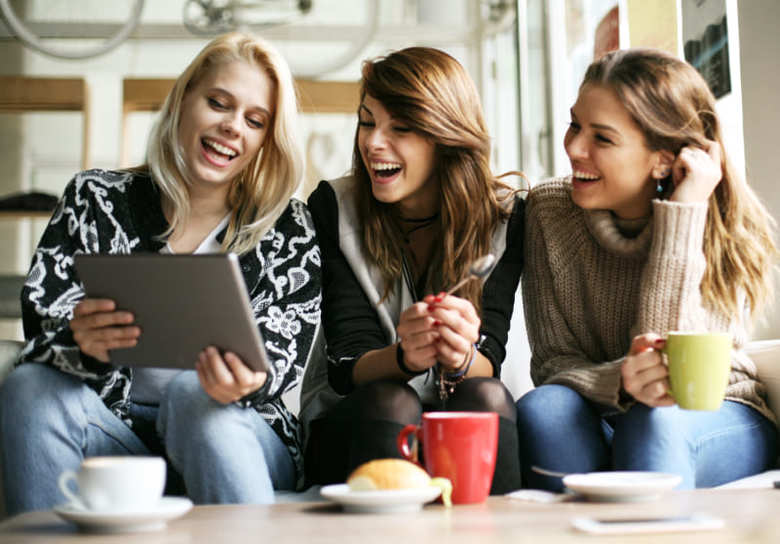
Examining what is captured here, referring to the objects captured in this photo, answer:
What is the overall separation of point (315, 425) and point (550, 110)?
243 centimetres

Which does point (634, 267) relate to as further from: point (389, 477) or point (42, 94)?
point (42, 94)

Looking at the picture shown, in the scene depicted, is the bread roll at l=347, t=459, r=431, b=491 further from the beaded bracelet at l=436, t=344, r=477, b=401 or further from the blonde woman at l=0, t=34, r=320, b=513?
the beaded bracelet at l=436, t=344, r=477, b=401

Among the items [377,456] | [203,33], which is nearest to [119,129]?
[203,33]

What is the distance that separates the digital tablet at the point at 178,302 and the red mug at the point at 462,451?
0.26 meters

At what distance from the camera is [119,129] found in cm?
400

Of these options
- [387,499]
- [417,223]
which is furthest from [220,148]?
[387,499]

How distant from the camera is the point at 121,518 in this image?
763 millimetres

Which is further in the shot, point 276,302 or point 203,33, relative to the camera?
point 203,33

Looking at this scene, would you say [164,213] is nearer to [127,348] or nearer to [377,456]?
[127,348]

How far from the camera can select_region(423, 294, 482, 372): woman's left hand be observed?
1.24 meters

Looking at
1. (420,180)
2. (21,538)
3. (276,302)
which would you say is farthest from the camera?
(420,180)

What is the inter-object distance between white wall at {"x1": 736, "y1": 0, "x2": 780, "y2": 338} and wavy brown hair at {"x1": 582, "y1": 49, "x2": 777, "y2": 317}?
29 centimetres

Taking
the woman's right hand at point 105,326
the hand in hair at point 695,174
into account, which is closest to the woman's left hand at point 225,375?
the woman's right hand at point 105,326

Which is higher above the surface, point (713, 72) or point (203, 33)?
point (203, 33)
